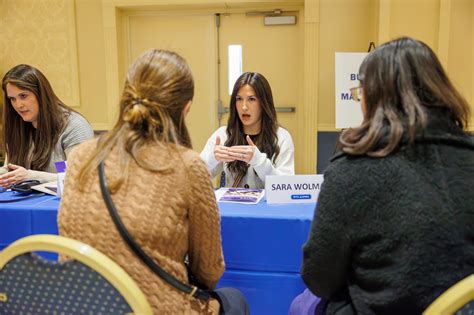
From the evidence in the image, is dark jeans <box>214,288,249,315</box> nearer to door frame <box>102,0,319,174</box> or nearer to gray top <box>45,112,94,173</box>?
gray top <box>45,112,94,173</box>

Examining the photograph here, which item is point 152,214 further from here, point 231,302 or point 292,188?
point 292,188

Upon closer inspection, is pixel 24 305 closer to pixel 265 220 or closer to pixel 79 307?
pixel 79 307

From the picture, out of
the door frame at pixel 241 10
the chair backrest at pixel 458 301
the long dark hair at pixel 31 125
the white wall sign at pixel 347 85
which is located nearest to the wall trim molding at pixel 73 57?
the door frame at pixel 241 10

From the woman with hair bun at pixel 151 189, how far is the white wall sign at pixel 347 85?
224 cm

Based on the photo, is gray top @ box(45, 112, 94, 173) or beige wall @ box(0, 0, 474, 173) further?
beige wall @ box(0, 0, 474, 173)

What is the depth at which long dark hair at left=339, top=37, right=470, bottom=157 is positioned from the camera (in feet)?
2.64

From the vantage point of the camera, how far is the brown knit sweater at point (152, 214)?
33.0 inches

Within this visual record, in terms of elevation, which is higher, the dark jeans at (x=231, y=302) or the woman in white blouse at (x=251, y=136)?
the woman in white blouse at (x=251, y=136)

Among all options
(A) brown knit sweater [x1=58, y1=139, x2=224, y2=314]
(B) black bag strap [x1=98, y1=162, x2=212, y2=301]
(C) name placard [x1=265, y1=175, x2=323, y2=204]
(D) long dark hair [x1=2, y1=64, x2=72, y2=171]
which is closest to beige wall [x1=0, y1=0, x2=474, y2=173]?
(D) long dark hair [x1=2, y1=64, x2=72, y2=171]

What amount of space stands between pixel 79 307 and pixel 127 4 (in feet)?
11.3

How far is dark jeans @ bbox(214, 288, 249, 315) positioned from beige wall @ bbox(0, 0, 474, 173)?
253cm

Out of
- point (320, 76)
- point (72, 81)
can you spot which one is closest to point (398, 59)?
point (320, 76)

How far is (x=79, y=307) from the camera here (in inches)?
29.9

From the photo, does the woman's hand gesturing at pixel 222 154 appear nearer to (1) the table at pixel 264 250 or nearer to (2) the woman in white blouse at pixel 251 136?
(2) the woman in white blouse at pixel 251 136
